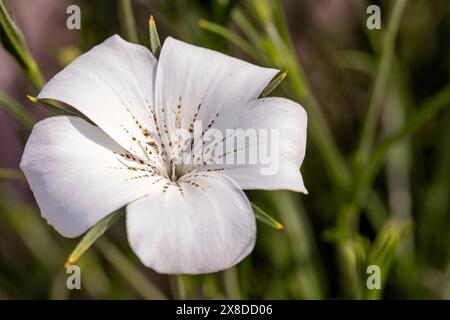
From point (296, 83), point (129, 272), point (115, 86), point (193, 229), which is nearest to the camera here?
point (193, 229)

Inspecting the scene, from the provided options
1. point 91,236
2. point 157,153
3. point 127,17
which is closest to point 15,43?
point 127,17

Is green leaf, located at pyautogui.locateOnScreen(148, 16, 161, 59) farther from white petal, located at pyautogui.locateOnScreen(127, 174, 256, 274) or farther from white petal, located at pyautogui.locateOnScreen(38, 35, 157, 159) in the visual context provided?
white petal, located at pyautogui.locateOnScreen(127, 174, 256, 274)

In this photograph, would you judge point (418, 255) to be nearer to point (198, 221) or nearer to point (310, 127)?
point (310, 127)

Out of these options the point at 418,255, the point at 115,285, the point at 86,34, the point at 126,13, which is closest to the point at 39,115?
the point at 86,34

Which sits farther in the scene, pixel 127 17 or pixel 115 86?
pixel 127 17

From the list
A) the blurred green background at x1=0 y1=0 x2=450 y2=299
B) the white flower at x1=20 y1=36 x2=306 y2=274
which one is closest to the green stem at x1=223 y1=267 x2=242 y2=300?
the blurred green background at x1=0 y1=0 x2=450 y2=299

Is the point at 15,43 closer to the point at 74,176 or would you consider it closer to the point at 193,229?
the point at 74,176

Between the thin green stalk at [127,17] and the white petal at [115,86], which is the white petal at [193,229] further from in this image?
the thin green stalk at [127,17]
